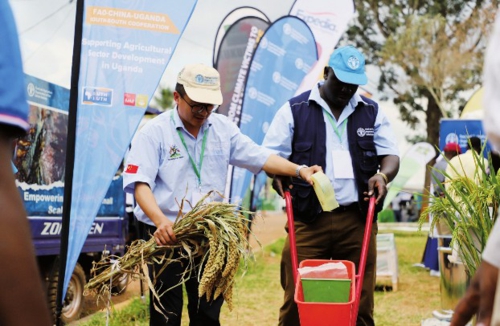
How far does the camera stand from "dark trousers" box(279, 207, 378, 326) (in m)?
4.77

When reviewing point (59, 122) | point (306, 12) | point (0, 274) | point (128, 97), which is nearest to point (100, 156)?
point (128, 97)

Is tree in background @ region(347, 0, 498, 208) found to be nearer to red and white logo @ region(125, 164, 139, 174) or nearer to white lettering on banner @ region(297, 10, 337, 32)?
white lettering on banner @ region(297, 10, 337, 32)

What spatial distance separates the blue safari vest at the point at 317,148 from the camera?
4.73 metres

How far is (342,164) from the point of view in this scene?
470 cm

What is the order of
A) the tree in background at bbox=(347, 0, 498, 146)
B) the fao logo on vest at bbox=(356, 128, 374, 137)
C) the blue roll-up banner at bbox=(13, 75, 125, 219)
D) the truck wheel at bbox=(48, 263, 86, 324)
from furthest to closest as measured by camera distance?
the tree in background at bbox=(347, 0, 498, 146) < the truck wheel at bbox=(48, 263, 86, 324) < the blue roll-up banner at bbox=(13, 75, 125, 219) < the fao logo on vest at bbox=(356, 128, 374, 137)

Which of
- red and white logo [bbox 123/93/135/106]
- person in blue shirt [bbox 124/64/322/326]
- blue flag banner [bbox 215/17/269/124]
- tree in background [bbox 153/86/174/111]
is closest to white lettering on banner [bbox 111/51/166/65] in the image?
red and white logo [bbox 123/93/135/106]

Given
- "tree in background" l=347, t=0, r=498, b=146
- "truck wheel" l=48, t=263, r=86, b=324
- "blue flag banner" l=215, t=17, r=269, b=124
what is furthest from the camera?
"tree in background" l=347, t=0, r=498, b=146

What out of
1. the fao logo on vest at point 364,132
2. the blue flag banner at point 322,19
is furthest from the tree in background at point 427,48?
the fao logo on vest at point 364,132

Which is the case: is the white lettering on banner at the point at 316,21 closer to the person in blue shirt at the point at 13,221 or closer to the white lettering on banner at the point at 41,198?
the white lettering on banner at the point at 41,198

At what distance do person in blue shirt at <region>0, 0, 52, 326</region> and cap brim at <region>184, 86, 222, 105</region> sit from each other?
2.52m

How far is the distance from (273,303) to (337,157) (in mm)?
4463

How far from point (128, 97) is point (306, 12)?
6.11 m

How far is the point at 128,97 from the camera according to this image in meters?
5.71

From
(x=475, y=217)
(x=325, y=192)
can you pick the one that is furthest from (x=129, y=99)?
(x=475, y=217)
